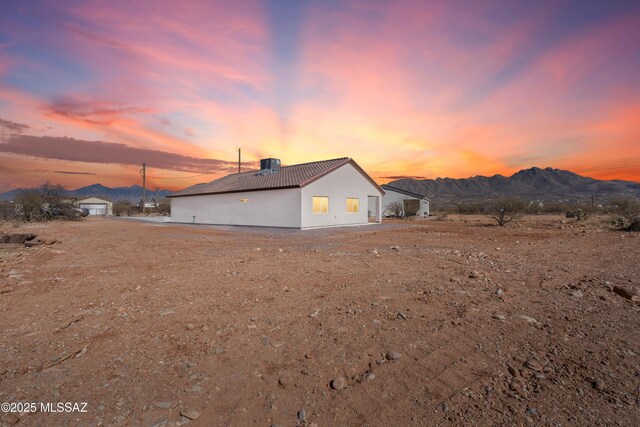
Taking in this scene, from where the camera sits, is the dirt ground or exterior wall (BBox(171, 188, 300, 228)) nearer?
the dirt ground

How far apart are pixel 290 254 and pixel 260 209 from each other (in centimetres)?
1376

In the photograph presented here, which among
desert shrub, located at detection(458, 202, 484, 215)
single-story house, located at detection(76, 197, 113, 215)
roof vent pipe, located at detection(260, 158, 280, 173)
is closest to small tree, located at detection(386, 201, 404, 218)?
roof vent pipe, located at detection(260, 158, 280, 173)

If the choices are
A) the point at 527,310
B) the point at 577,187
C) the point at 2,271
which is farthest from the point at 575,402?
the point at 577,187

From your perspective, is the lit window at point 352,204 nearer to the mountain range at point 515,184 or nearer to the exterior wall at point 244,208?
the exterior wall at point 244,208

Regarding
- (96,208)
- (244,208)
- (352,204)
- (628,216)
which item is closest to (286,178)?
(244,208)

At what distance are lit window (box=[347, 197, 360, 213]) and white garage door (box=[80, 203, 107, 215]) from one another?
63484 millimetres

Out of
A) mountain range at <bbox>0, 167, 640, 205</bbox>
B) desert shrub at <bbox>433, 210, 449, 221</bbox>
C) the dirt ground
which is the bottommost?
the dirt ground

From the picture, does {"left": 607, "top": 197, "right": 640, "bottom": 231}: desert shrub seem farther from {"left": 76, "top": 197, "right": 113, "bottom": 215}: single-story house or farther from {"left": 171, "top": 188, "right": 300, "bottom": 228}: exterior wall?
{"left": 76, "top": 197, "right": 113, "bottom": 215}: single-story house

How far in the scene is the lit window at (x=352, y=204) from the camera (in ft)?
79.3

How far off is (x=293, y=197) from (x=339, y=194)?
157 inches

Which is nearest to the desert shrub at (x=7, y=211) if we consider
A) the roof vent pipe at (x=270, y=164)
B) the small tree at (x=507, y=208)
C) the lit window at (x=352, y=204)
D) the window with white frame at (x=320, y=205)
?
the roof vent pipe at (x=270, y=164)

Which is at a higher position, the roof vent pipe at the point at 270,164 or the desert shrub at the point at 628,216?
the roof vent pipe at the point at 270,164

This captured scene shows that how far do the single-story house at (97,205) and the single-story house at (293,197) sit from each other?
172 feet

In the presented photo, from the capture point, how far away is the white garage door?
6806cm
